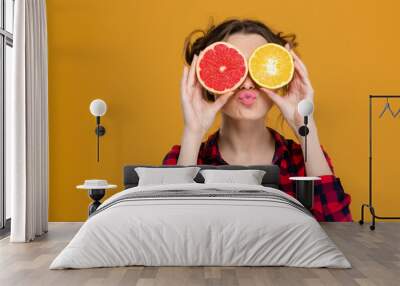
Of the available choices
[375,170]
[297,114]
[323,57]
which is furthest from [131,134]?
[375,170]

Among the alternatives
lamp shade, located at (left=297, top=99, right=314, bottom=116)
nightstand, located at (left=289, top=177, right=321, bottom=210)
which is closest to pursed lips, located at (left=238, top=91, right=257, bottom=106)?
lamp shade, located at (left=297, top=99, right=314, bottom=116)

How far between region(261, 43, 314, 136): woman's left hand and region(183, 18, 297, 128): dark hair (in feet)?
0.70

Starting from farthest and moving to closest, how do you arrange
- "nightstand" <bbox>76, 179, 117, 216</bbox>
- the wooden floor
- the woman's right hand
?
the woman's right hand → "nightstand" <bbox>76, 179, 117, 216</bbox> → the wooden floor

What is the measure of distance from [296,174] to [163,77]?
1877 mm

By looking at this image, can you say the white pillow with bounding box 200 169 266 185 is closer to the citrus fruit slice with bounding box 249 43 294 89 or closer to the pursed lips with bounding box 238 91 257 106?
the pursed lips with bounding box 238 91 257 106

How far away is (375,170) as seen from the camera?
21.5 ft

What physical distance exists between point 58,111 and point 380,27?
382 cm

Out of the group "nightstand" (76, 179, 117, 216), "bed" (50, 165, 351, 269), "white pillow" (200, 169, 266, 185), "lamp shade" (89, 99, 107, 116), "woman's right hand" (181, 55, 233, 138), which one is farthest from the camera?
"woman's right hand" (181, 55, 233, 138)

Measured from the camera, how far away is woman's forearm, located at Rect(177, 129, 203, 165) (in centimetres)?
646

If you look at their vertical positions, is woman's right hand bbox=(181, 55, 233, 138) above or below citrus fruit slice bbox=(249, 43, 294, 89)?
below

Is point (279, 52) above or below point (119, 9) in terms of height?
below

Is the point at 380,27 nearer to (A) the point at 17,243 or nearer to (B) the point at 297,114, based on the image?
(B) the point at 297,114

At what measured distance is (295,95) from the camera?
6.48 meters

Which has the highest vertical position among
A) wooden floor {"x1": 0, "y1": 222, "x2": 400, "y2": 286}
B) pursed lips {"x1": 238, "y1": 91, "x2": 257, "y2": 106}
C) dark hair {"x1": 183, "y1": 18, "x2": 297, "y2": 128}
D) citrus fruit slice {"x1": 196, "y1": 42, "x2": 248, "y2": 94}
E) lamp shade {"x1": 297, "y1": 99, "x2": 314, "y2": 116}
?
dark hair {"x1": 183, "y1": 18, "x2": 297, "y2": 128}
